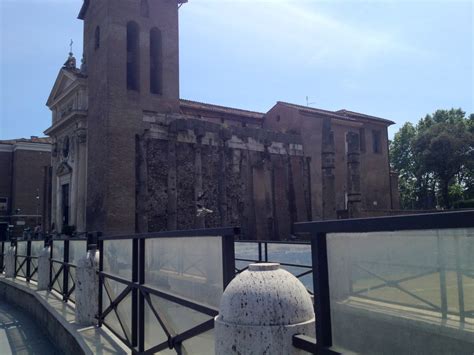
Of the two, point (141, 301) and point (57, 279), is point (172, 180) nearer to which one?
point (57, 279)

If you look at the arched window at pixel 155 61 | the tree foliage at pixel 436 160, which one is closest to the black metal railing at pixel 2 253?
the arched window at pixel 155 61

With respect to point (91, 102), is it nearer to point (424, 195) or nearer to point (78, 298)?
point (78, 298)

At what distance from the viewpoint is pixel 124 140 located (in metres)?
23.6

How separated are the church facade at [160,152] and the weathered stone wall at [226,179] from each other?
0.07 metres

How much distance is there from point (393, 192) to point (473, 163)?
9.99m

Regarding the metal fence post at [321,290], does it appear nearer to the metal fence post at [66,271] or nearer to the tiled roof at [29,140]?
the metal fence post at [66,271]

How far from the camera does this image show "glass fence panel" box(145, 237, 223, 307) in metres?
2.95

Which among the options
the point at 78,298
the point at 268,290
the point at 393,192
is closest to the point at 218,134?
the point at 393,192

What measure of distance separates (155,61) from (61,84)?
8246 millimetres

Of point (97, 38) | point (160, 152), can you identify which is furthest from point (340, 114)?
point (97, 38)

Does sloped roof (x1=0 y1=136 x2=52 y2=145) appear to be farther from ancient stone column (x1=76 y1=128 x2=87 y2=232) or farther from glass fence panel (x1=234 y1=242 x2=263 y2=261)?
glass fence panel (x1=234 y1=242 x2=263 y2=261)

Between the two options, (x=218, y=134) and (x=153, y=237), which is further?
(x=218, y=134)

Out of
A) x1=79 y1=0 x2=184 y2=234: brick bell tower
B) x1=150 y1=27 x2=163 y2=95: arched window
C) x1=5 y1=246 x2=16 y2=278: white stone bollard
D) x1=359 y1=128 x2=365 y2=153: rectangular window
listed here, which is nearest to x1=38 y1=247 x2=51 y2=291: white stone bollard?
x1=5 y1=246 x2=16 y2=278: white stone bollard

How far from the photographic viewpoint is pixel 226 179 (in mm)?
27562
